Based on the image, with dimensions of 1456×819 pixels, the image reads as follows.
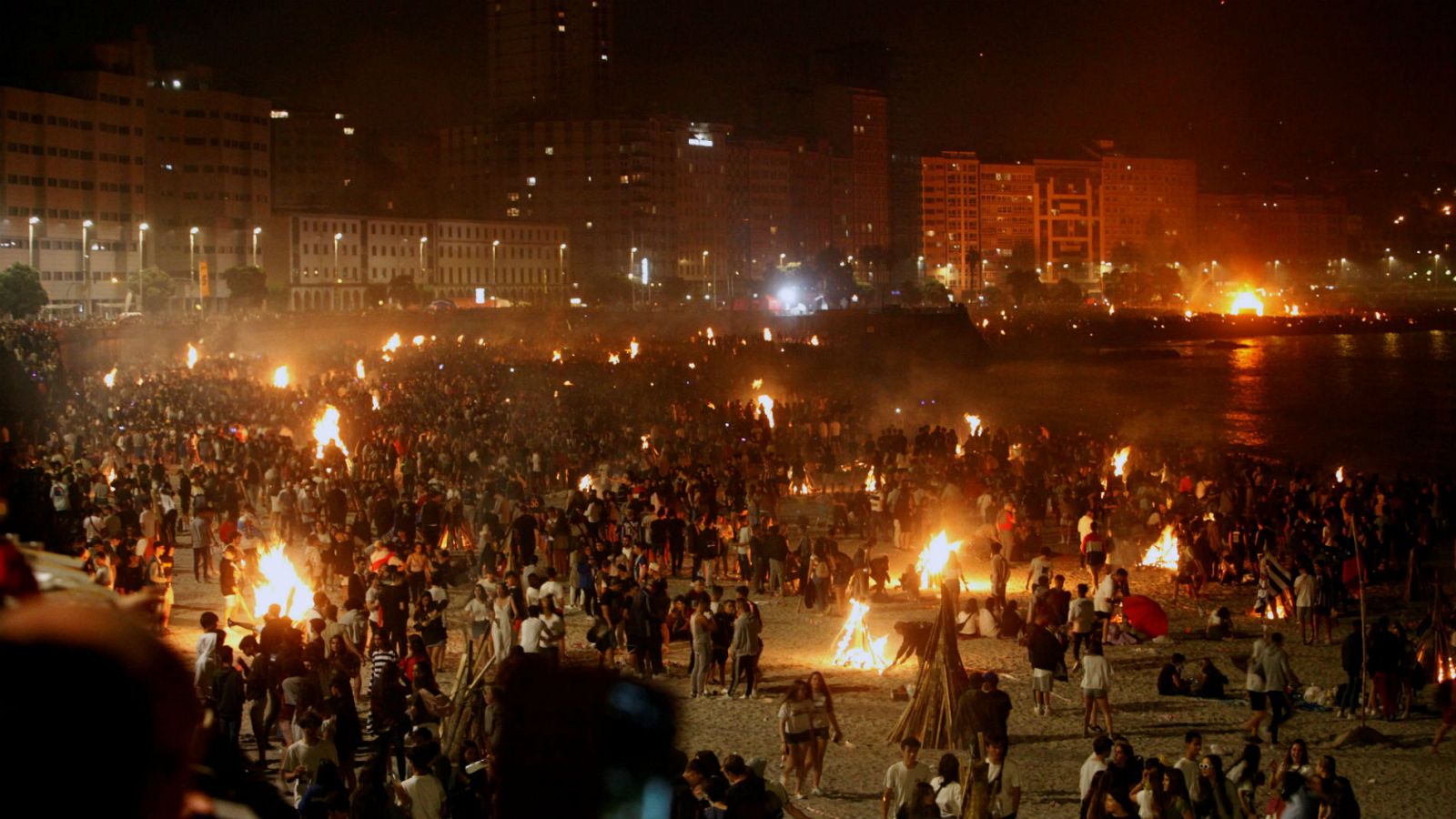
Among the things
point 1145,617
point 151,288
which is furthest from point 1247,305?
point 1145,617

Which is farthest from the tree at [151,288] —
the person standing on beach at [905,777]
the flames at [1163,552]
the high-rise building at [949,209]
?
the high-rise building at [949,209]

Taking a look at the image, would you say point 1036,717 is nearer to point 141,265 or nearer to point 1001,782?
point 1001,782

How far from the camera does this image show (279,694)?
408 inches

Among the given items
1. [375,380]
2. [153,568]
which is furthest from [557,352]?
[153,568]

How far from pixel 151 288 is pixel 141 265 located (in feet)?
25.3

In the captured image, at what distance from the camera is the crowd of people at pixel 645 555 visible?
8.18 meters

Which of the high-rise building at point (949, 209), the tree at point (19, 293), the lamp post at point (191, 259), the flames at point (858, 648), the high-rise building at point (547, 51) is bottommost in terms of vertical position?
the flames at point (858, 648)

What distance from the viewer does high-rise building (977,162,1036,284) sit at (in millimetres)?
190500

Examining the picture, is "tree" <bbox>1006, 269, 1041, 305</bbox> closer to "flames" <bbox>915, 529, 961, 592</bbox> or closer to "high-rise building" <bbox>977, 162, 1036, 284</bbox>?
"high-rise building" <bbox>977, 162, 1036, 284</bbox>

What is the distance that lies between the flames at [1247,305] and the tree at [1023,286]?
24.3 metres

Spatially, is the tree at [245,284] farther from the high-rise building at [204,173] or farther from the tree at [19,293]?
the tree at [19,293]

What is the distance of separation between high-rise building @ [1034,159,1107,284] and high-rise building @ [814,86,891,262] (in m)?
24.4

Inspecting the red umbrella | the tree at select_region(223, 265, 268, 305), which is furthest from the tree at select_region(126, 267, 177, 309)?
the red umbrella

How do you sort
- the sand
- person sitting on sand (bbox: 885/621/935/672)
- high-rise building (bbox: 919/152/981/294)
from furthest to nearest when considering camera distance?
high-rise building (bbox: 919/152/981/294)
person sitting on sand (bbox: 885/621/935/672)
the sand
